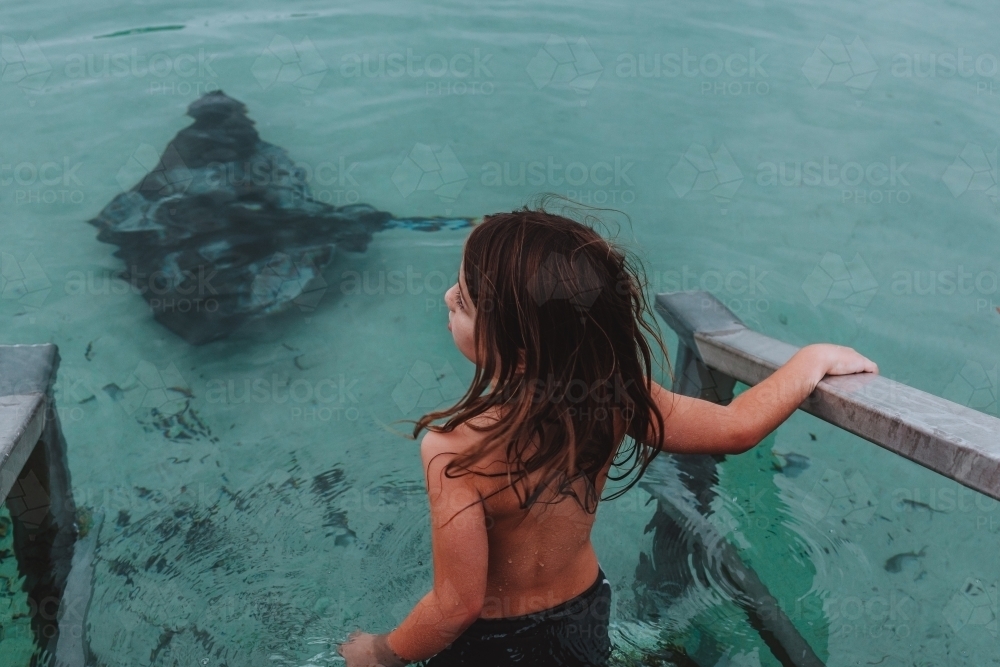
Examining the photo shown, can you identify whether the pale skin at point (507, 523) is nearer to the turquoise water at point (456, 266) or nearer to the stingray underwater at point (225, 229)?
the turquoise water at point (456, 266)

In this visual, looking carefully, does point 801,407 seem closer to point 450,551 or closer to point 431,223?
point 450,551

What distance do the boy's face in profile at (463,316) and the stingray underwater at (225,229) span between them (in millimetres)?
2691

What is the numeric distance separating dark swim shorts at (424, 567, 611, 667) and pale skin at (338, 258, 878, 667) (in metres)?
0.03

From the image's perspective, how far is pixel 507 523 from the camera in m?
1.73

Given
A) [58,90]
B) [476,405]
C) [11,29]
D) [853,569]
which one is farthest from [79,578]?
[11,29]

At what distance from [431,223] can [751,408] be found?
324 cm

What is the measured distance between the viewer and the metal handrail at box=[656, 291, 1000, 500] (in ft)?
4.95

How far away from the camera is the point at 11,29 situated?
665 centimetres

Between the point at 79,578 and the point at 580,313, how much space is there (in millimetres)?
1838

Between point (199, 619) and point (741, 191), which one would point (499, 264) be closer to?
point (199, 619)

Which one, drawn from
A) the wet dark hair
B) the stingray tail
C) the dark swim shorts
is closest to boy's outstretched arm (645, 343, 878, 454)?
the wet dark hair

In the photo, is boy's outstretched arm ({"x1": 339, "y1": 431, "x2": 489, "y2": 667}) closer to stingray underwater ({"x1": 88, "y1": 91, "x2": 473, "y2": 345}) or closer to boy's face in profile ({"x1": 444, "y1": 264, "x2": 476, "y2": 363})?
boy's face in profile ({"x1": 444, "y1": 264, "x2": 476, "y2": 363})

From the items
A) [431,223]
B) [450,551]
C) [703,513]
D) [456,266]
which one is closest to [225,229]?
[431,223]

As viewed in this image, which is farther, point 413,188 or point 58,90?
point 58,90
